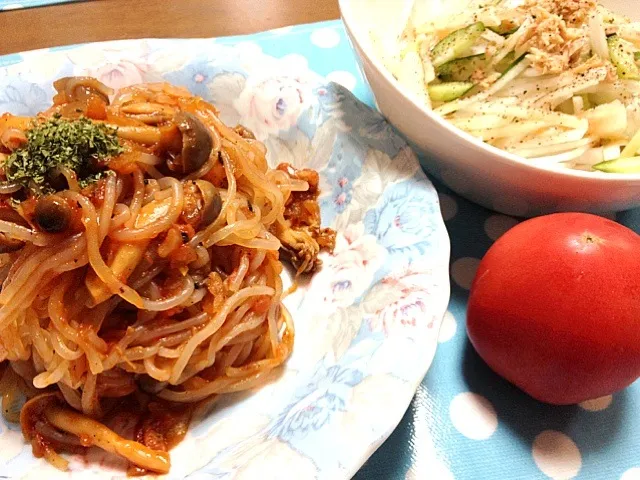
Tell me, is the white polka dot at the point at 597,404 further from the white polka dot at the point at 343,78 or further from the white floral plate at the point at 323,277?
the white polka dot at the point at 343,78

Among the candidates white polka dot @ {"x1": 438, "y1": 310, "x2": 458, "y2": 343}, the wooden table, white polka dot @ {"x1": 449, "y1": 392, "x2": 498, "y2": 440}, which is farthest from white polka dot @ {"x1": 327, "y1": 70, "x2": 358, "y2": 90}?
white polka dot @ {"x1": 449, "y1": 392, "x2": 498, "y2": 440}

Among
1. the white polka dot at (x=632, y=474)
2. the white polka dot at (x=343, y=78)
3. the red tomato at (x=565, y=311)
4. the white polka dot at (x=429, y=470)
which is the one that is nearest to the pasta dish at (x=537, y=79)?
the white polka dot at (x=343, y=78)

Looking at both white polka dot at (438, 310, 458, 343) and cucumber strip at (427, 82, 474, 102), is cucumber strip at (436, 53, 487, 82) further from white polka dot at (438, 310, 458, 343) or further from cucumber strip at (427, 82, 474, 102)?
white polka dot at (438, 310, 458, 343)

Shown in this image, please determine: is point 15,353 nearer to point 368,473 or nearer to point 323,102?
point 368,473

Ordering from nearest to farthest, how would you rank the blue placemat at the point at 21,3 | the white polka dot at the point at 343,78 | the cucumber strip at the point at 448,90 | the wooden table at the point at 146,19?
→ the cucumber strip at the point at 448,90, the white polka dot at the point at 343,78, the wooden table at the point at 146,19, the blue placemat at the point at 21,3

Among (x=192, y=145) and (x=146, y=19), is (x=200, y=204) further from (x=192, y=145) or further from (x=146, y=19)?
(x=146, y=19)

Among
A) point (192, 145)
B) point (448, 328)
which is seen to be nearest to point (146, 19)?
point (192, 145)
